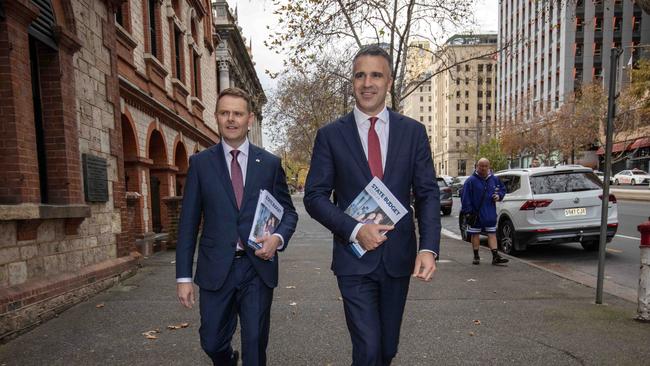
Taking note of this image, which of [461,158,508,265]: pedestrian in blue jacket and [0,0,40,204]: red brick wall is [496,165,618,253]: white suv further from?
[0,0,40,204]: red brick wall

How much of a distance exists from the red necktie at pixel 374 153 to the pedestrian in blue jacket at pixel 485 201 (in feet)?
18.2

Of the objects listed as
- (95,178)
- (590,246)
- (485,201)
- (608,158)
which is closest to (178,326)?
(95,178)

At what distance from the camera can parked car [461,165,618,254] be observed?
7906 mm

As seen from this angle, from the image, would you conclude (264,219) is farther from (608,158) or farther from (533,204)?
(533,204)

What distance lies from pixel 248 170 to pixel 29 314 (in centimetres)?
350

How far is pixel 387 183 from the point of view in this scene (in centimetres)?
229

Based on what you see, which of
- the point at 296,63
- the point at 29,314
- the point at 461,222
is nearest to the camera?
the point at 29,314

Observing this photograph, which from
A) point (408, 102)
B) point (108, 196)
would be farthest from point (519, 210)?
point (408, 102)

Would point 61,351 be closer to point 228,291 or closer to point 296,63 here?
point 228,291

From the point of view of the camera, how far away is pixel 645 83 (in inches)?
733

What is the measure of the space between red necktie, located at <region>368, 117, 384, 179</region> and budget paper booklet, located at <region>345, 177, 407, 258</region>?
0.14m

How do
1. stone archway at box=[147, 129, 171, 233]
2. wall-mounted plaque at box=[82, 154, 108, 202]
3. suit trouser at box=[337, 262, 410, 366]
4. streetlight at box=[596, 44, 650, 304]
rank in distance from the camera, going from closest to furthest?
suit trouser at box=[337, 262, 410, 366] < streetlight at box=[596, 44, 650, 304] < wall-mounted plaque at box=[82, 154, 108, 202] < stone archway at box=[147, 129, 171, 233]

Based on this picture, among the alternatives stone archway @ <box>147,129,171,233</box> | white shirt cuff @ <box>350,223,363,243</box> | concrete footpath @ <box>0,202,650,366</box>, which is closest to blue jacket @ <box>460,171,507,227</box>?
concrete footpath @ <box>0,202,650,366</box>

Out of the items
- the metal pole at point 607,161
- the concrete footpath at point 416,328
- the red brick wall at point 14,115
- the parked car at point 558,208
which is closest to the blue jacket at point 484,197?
the parked car at point 558,208
